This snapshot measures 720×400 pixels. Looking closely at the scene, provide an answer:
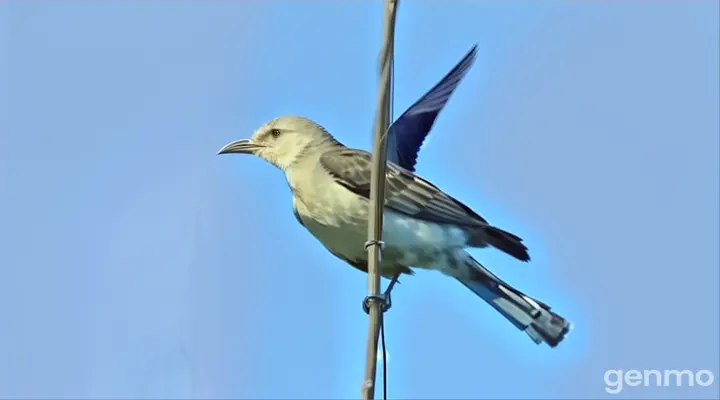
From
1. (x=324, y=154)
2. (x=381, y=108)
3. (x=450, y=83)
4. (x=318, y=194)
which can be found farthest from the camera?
(x=450, y=83)

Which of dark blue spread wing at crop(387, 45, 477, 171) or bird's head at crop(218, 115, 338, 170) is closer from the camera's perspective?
bird's head at crop(218, 115, 338, 170)

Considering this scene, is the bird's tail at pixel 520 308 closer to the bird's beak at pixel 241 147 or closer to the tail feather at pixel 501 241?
the tail feather at pixel 501 241

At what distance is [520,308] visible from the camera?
683 cm

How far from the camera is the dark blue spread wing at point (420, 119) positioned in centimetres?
827

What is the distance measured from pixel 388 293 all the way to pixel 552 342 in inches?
44.1

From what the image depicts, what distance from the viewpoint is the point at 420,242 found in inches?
261

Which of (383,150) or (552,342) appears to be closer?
(383,150)

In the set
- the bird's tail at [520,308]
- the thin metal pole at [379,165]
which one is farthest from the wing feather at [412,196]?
the thin metal pole at [379,165]

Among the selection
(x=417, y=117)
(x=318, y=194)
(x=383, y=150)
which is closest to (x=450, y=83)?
(x=417, y=117)

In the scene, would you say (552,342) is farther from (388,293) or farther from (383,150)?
(383,150)

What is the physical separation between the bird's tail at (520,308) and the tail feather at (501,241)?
186mm

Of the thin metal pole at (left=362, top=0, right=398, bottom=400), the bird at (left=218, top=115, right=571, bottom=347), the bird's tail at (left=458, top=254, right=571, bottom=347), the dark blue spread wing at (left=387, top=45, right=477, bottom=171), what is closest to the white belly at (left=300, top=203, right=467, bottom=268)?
the bird at (left=218, top=115, right=571, bottom=347)

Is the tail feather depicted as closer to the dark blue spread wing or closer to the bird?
the bird

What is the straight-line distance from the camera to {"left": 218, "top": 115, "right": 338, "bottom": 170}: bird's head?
7527 millimetres
